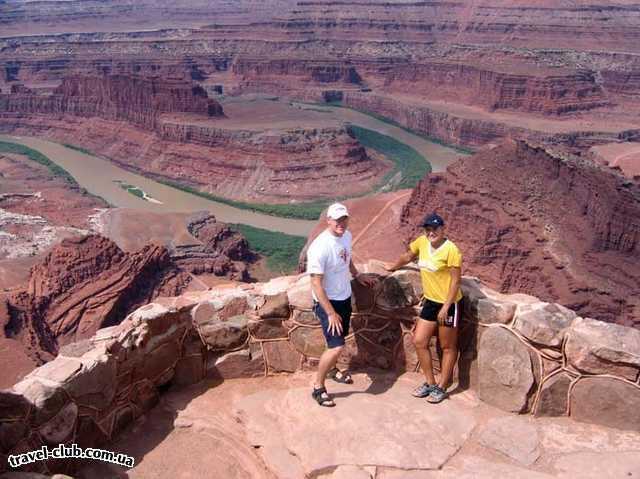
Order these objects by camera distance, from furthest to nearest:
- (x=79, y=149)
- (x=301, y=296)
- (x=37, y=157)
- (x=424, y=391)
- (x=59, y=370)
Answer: (x=79, y=149) → (x=37, y=157) → (x=301, y=296) → (x=424, y=391) → (x=59, y=370)

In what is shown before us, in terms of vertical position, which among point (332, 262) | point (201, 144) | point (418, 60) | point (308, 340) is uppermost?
point (332, 262)

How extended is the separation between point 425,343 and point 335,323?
79cm

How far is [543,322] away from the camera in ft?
14.6

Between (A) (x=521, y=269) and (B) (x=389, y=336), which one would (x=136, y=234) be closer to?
(A) (x=521, y=269)

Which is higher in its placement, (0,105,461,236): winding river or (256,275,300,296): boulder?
(256,275,300,296): boulder

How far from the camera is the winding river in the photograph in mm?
35812

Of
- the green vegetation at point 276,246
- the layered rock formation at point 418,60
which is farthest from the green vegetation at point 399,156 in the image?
the green vegetation at point 276,246

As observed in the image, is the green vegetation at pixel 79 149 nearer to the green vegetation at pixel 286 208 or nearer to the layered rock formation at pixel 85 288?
the green vegetation at pixel 286 208

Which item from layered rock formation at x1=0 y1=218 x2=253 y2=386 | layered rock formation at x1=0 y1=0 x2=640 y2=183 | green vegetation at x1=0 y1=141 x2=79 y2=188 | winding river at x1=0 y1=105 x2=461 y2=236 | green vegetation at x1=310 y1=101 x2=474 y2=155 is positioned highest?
layered rock formation at x1=0 y1=0 x2=640 y2=183

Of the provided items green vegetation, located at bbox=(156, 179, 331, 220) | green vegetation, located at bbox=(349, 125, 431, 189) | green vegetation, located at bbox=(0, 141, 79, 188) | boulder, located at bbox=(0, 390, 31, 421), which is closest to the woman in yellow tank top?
boulder, located at bbox=(0, 390, 31, 421)

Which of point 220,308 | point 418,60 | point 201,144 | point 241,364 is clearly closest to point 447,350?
point 241,364

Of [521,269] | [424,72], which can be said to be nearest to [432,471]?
[521,269]

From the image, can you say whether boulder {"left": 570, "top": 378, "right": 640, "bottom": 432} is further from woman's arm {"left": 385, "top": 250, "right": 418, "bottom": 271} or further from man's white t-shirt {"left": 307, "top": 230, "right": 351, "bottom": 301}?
man's white t-shirt {"left": 307, "top": 230, "right": 351, "bottom": 301}

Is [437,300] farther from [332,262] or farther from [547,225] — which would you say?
[547,225]
